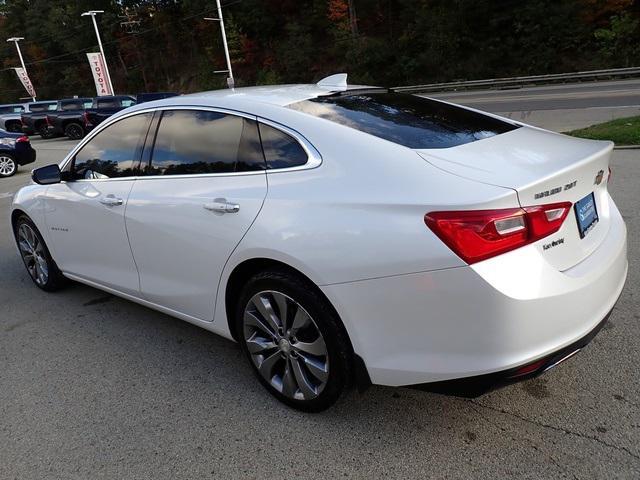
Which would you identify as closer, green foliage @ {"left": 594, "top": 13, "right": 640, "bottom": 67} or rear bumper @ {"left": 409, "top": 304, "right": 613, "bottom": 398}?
rear bumper @ {"left": 409, "top": 304, "right": 613, "bottom": 398}

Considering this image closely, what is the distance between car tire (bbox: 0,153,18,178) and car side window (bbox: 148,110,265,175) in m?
12.7

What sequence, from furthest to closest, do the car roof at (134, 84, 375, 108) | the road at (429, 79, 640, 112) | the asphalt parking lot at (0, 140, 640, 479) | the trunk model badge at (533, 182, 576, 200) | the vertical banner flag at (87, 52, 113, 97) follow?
the vertical banner flag at (87, 52, 113, 97)
the road at (429, 79, 640, 112)
the car roof at (134, 84, 375, 108)
the asphalt parking lot at (0, 140, 640, 479)
the trunk model badge at (533, 182, 576, 200)

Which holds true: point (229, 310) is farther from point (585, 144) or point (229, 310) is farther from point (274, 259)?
point (585, 144)

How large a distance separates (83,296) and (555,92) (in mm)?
21147

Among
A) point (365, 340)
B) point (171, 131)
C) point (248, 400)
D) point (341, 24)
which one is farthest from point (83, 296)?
point (341, 24)

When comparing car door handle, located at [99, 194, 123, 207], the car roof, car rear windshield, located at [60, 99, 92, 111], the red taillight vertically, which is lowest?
car rear windshield, located at [60, 99, 92, 111]

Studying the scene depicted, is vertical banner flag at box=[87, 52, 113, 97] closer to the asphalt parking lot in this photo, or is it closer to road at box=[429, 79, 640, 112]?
road at box=[429, 79, 640, 112]

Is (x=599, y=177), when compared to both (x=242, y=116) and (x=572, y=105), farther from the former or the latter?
(x=572, y=105)

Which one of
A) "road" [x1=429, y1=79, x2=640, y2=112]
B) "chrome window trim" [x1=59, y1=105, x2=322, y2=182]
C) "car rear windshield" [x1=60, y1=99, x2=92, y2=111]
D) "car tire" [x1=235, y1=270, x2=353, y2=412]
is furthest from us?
"car rear windshield" [x1=60, y1=99, x2=92, y2=111]

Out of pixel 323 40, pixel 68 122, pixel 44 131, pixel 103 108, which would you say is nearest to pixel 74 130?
pixel 68 122

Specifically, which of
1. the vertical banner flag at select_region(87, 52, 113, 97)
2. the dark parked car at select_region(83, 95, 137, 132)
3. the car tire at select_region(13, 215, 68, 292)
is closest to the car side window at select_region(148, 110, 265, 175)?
the car tire at select_region(13, 215, 68, 292)

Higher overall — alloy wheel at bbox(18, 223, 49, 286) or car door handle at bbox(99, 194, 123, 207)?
car door handle at bbox(99, 194, 123, 207)

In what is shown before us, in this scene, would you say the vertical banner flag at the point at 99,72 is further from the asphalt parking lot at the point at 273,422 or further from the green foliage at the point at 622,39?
the asphalt parking lot at the point at 273,422

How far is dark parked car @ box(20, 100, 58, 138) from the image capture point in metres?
27.0
